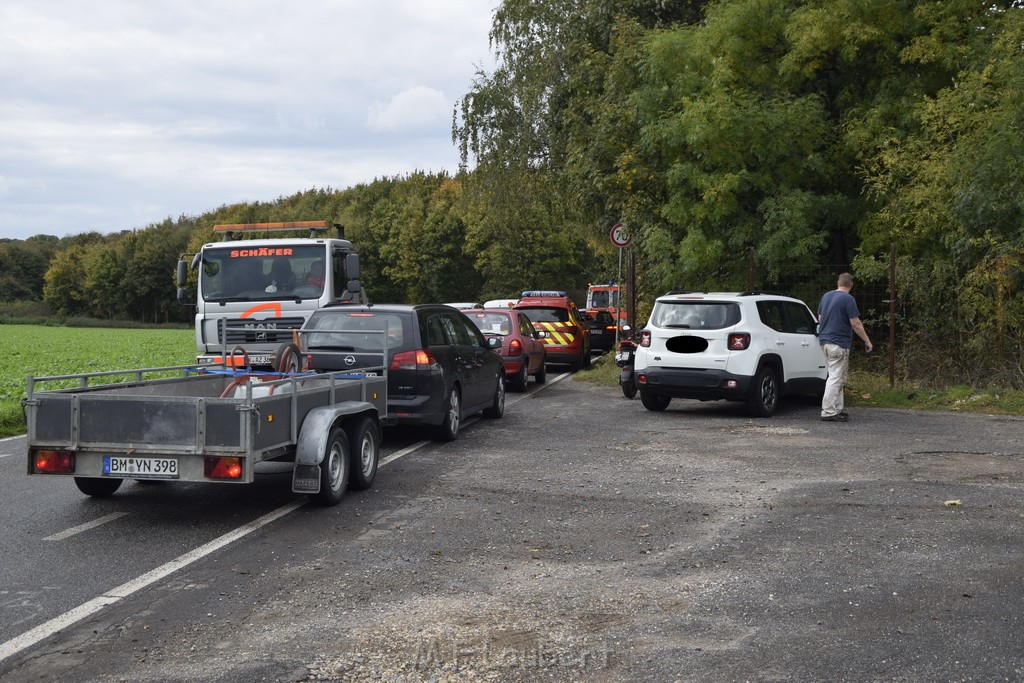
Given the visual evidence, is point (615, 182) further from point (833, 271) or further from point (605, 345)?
point (605, 345)

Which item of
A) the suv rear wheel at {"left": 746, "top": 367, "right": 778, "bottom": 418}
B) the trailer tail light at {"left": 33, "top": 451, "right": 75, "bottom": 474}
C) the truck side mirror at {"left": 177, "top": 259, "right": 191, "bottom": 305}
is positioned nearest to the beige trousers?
the suv rear wheel at {"left": 746, "top": 367, "right": 778, "bottom": 418}

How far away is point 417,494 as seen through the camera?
28.7 feet

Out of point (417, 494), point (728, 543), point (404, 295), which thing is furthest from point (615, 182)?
point (404, 295)

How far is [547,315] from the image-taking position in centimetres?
2388

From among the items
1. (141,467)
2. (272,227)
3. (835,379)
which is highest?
(272,227)

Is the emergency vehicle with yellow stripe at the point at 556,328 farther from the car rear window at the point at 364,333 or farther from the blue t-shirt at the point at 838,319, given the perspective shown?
the car rear window at the point at 364,333

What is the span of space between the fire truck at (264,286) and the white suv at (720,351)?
→ 528 cm

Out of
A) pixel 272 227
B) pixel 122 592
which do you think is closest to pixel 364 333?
pixel 122 592

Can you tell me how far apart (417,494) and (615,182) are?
13870 mm

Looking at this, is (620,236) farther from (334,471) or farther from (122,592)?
(122,592)

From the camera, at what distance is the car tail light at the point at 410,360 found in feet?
37.3

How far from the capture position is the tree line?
16844 mm

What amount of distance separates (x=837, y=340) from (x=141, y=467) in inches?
382

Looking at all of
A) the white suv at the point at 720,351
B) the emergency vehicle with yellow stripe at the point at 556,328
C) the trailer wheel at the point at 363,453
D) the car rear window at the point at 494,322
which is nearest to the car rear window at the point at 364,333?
the trailer wheel at the point at 363,453
